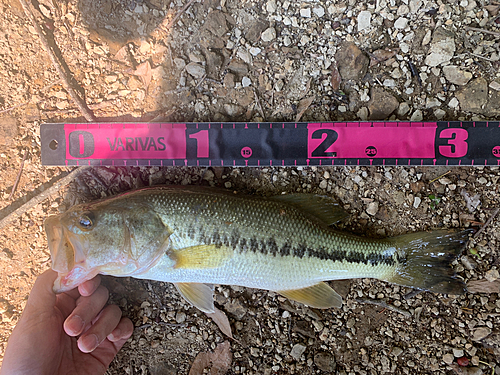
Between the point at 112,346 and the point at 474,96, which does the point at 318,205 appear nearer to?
the point at 474,96

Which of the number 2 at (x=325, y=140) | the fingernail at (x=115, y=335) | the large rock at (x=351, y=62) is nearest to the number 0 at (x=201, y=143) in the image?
the number 2 at (x=325, y=140)

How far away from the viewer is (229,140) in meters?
2.85

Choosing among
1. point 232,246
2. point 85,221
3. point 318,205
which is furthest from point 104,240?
point 318,205

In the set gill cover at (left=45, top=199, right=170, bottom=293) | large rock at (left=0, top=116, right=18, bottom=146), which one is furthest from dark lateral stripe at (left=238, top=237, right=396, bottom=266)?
large rock at (left=0, top=116, right=18, bottom=146)

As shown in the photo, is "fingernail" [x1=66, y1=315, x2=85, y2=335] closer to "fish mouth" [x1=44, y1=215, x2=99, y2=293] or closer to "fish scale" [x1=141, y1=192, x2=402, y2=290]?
"fish mouth" [x1=44, y1=215, x2=99, y2=293]

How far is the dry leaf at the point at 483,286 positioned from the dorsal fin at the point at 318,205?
1351 mm

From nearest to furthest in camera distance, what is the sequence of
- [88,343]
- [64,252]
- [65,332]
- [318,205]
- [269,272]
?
[64,252] < [88,343] < [269,272] < [65,332] < [318,205]

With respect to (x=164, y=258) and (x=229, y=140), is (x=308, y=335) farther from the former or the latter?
(x=229, y=140)

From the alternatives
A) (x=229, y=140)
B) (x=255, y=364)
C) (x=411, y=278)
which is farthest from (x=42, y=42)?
(x=411, y=278)

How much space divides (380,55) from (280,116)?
1.05 meters

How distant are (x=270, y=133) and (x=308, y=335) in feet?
6.17

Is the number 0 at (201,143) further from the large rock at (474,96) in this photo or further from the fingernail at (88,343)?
the large rock at (474,96)

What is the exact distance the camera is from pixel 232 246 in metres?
2.44

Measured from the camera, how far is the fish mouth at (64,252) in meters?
2.29
